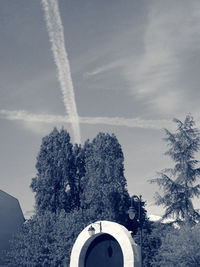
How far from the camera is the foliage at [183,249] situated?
30.2m

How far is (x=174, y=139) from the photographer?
41.6 m

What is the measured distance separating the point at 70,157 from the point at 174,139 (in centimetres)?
1477

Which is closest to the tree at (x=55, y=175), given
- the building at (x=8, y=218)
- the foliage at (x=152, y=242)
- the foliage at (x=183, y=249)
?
the building at (x=8, y=218)

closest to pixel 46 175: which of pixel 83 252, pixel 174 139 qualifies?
pixel 174 139

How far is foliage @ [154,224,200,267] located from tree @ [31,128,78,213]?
15.9 m

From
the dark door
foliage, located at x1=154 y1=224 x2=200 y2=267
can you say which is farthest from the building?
the dark door

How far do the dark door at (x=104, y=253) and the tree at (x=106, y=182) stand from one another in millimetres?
16456

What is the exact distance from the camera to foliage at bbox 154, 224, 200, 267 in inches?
1190

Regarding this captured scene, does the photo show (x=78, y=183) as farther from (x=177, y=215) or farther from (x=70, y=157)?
(x=177, y=215)

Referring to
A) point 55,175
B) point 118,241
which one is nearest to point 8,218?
point 55,175

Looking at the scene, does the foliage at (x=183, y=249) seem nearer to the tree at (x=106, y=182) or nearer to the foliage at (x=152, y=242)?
the foliage at (x=152, y=242)

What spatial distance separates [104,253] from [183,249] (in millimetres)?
8985

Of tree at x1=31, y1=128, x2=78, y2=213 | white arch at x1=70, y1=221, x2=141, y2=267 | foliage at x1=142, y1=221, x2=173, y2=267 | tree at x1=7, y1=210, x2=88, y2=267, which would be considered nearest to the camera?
white arch at x1=70, y1=221, x2=141, y2=267

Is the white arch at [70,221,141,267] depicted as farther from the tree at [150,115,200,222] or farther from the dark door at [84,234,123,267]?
the tree at [150,115,200,222]
